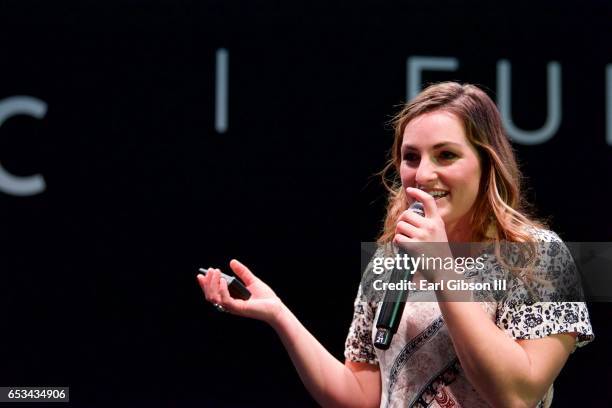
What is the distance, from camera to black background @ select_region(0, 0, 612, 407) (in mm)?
2812

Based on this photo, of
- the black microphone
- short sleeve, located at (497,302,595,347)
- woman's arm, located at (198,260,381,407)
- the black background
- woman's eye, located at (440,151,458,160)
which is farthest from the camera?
the black background

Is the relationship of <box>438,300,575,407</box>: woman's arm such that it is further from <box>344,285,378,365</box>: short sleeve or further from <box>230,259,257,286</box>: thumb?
<box>230,259,257,286</box>: thumb

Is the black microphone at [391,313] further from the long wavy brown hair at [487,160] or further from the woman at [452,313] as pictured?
the long wavy brown hair at [487,160]

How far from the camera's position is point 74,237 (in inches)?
111

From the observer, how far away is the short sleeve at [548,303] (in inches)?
58.9

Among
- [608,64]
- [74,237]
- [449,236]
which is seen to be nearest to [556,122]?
[608,64]

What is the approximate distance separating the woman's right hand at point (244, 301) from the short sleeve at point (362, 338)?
197mm

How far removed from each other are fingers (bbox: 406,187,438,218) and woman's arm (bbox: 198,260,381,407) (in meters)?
0.42

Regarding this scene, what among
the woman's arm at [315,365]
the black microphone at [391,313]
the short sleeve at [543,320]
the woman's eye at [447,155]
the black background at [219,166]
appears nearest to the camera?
the black microphone at [391,313]

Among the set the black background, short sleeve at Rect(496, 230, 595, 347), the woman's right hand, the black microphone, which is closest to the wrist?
the woman's right hand

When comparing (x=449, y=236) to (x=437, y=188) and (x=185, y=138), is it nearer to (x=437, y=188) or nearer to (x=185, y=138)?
(x=437, y=188)

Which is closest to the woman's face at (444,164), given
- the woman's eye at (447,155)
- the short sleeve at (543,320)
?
the woman's eye at (447,155)

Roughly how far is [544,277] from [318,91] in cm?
154

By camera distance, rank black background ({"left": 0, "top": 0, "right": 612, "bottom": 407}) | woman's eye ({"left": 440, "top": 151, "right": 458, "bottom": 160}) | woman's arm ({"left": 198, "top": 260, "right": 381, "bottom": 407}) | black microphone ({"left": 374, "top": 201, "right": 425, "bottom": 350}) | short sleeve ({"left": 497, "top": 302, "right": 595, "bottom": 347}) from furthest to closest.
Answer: black background ({"left": 0, "top": 0, "right": 612, "bottom": 407}), woman's arm ({"left": 198, "top": 260, "right": 381, "bottom": 407}), woman's eye ({"left": 440, "top": 151, "right": 458, "bottom": 160}), short sleeve ({"left": 497, "top": 302, "right": 595, "bottom": 347}), black microphone ({"left": 374, "top": 201, "right": 425, "bottom": 350})
